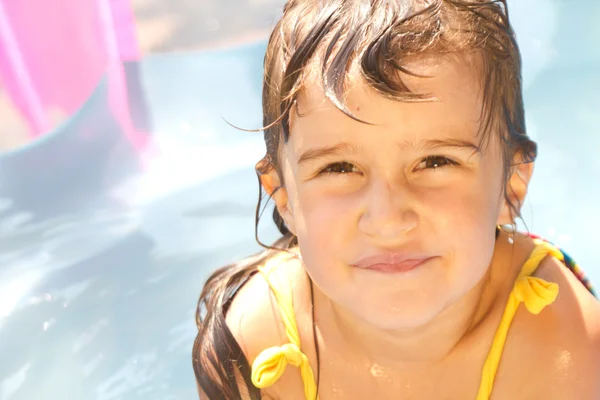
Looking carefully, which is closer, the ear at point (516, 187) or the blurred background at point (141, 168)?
the ear at point (516, 187)

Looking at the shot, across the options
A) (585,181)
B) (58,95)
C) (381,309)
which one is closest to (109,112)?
(58,95)

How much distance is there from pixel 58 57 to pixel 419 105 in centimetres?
181

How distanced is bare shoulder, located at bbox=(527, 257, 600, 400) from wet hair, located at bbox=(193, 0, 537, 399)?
192 millimetres

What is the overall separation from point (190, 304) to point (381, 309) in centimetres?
106

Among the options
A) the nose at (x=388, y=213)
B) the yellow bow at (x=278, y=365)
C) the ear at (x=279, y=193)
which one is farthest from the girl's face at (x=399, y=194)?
the yellow bow at (x=278, y=365)

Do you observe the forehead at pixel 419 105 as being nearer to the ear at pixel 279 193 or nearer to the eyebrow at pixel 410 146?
the eyebrow at pixel 410 146

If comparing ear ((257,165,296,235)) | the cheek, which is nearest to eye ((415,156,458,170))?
the cheek

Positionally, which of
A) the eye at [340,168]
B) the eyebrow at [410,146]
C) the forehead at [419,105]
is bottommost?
the eye at [340,168]

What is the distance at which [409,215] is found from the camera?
41.2 inches

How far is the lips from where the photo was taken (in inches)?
42.4

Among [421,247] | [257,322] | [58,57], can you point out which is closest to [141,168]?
[58,57]

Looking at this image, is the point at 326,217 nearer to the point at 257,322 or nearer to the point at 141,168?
the point at 257,322

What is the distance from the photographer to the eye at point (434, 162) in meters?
1.08

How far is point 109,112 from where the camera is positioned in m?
2.73
